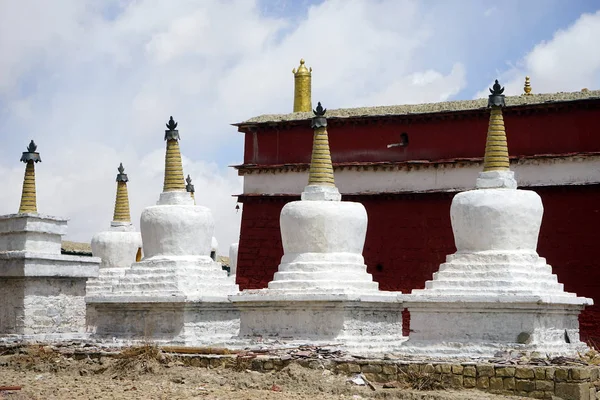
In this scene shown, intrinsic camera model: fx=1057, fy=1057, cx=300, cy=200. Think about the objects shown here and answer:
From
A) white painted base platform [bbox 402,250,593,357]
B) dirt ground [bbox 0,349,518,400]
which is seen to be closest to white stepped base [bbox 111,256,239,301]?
dirt ground [bbox 0,349,518,400]

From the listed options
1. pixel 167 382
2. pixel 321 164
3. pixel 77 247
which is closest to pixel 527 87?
pixel 321 164

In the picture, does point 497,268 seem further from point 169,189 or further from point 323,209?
point 169,189

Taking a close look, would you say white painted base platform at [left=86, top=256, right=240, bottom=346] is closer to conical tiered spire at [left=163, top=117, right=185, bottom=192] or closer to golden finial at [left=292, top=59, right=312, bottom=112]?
conical tiered spire at [left=163, top=117, right=185, bottom=192]

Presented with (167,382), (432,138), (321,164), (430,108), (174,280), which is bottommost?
(167,382)

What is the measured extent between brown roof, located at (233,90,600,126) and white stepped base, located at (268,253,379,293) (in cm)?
632

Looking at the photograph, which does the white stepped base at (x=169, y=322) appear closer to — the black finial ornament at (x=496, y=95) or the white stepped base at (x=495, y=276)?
the white stepped base at (x=495, y=276)

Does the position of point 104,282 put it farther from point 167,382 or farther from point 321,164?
point 167,382

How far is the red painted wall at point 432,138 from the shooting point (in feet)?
69.2

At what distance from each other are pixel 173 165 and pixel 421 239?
6.09m

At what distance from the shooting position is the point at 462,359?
48.8 ft

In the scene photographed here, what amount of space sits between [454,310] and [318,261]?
2.61 metres

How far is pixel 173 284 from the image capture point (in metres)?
18.0

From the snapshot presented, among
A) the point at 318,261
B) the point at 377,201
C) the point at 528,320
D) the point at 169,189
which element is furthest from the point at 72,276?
the point at 528,320

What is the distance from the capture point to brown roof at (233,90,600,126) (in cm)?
2128
